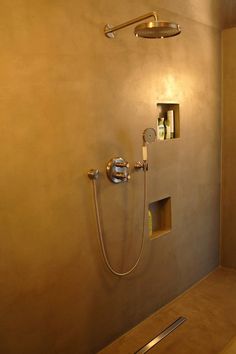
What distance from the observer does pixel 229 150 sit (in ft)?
9.63

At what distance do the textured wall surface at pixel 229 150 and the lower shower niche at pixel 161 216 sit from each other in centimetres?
82

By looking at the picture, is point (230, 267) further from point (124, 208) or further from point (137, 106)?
point (137, 106)

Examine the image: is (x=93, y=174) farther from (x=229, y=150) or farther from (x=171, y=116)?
(x=229, y=150)

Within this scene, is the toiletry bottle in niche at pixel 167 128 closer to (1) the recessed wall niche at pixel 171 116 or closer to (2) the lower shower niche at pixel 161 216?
(1) the recessed wall niche at pixel 171 116

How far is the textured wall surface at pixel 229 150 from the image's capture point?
281cm

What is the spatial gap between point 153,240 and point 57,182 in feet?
3.22

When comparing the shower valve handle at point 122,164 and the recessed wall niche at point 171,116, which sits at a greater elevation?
the recessed wall niche at point 171,116

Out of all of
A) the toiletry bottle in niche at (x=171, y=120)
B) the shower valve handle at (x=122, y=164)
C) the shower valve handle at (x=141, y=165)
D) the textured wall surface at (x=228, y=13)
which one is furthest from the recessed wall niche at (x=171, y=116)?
the textured wall surface at (x=228, y=13)

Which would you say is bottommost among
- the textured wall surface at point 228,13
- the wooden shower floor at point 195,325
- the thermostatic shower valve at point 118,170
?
the wooden shower floor at point 195,325

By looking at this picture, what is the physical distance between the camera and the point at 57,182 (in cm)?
167

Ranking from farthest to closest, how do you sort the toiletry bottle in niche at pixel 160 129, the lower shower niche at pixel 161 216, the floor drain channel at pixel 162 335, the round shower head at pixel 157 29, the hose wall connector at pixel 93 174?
the lower shower niche at pixel 161 216 → the toiletry bottle in niche at pixel 160 129 → the floor drain channel at pixel 162 335 → the hose wall connector at pixel 93 174 → the round shower head at pixel 157 29

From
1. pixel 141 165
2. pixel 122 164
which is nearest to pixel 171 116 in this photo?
pixel 141 165

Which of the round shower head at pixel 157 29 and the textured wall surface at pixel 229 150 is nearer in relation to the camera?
the round shower head at pixel 157 29

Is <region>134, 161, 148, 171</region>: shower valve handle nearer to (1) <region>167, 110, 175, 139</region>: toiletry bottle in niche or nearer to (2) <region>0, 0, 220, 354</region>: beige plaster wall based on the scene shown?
(2) <region>0, 0, 220, 354</region>: beige plaster wall
